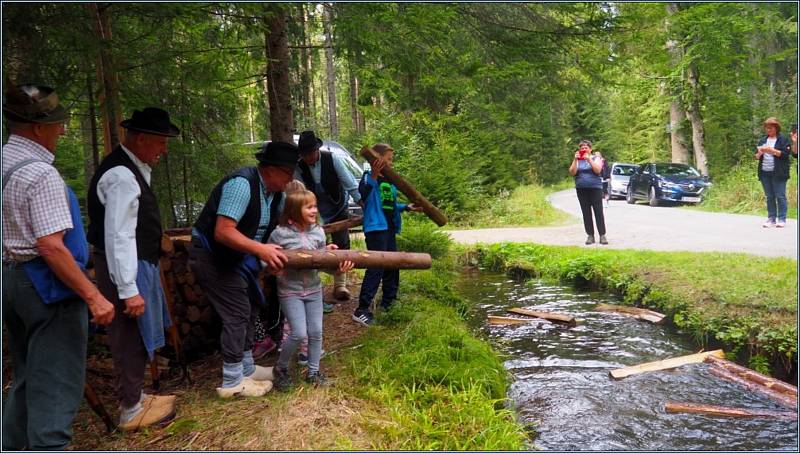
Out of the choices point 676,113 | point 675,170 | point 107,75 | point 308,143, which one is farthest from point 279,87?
point 675,170

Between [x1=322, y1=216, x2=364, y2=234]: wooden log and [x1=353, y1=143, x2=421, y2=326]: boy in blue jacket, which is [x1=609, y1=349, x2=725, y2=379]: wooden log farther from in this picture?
[x1=322, y1=216, x2=364, y2=234]: wooden log

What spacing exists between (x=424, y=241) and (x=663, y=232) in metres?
4.42

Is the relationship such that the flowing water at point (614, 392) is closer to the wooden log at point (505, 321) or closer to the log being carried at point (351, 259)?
the wooden log at point (505, 321)

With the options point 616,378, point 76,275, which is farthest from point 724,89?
point 76,275

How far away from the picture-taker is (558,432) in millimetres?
4441

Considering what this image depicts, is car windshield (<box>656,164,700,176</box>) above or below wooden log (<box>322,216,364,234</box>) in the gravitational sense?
above

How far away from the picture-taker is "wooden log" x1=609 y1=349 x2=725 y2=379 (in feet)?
18.4

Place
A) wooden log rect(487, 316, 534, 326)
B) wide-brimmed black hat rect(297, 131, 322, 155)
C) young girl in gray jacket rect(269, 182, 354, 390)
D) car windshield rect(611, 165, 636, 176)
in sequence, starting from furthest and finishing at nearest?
car windshield rect(611, 165, 636, 176) → wooden log rect(487, 316, 534, 326) → wide-brimmed black hat rect(297, 131, 322, 155) → young girl in gray jacket rect(269, 182, 354, 390)

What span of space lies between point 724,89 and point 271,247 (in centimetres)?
433

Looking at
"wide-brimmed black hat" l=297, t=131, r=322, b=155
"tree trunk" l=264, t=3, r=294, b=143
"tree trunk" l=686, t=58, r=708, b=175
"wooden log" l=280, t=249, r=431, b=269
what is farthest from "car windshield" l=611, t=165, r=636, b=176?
"wooden log" l=280, t=249, r=431, b=269

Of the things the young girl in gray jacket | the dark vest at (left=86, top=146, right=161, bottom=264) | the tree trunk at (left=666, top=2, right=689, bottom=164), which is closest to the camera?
the dark vest at (left=86, top=146, right=161, bottom=264)

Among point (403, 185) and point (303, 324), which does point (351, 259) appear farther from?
point (403, 185)

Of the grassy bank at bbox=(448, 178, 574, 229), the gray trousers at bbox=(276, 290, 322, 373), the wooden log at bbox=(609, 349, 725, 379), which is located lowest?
the wooden log at bbox=(609, 349, 725, 379)

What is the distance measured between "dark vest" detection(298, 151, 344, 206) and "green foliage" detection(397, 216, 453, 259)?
13.9 feet
